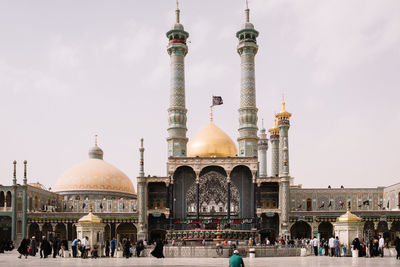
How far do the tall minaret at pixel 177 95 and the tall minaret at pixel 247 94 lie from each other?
5.71m

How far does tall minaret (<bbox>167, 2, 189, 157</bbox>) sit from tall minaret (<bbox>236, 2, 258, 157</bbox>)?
18.7 ft

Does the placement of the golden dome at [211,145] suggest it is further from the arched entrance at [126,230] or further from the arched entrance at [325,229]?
the arched entrance at [325,229]

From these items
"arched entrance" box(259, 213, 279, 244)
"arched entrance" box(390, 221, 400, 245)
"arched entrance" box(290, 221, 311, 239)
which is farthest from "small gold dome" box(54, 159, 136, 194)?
"arched entrance" box(390, 221, 400, 245)

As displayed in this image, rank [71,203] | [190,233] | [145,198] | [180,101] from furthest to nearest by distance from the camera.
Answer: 1. [71,203]
2. [180,101]
3. [145,198]
4. [190,233]

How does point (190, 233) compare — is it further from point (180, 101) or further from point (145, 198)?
point (180, 101)

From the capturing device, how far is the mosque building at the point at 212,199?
173 ft

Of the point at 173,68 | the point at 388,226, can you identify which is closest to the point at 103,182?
the point at 173,68

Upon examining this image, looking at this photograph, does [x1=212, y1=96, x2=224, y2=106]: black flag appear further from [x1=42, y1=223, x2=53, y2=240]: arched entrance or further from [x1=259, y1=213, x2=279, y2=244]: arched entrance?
[x1=42, y1=223, x2=53, y2=240]: arched entrance

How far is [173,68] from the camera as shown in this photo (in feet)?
190

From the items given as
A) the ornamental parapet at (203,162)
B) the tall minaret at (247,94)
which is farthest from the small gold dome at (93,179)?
the tall minaret at (247,94)

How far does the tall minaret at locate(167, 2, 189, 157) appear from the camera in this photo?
56353 millimetres

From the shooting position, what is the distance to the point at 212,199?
180ft

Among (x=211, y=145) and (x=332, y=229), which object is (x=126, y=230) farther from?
(x=332, y=229)

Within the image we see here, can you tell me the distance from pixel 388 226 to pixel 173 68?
26.0 meters
